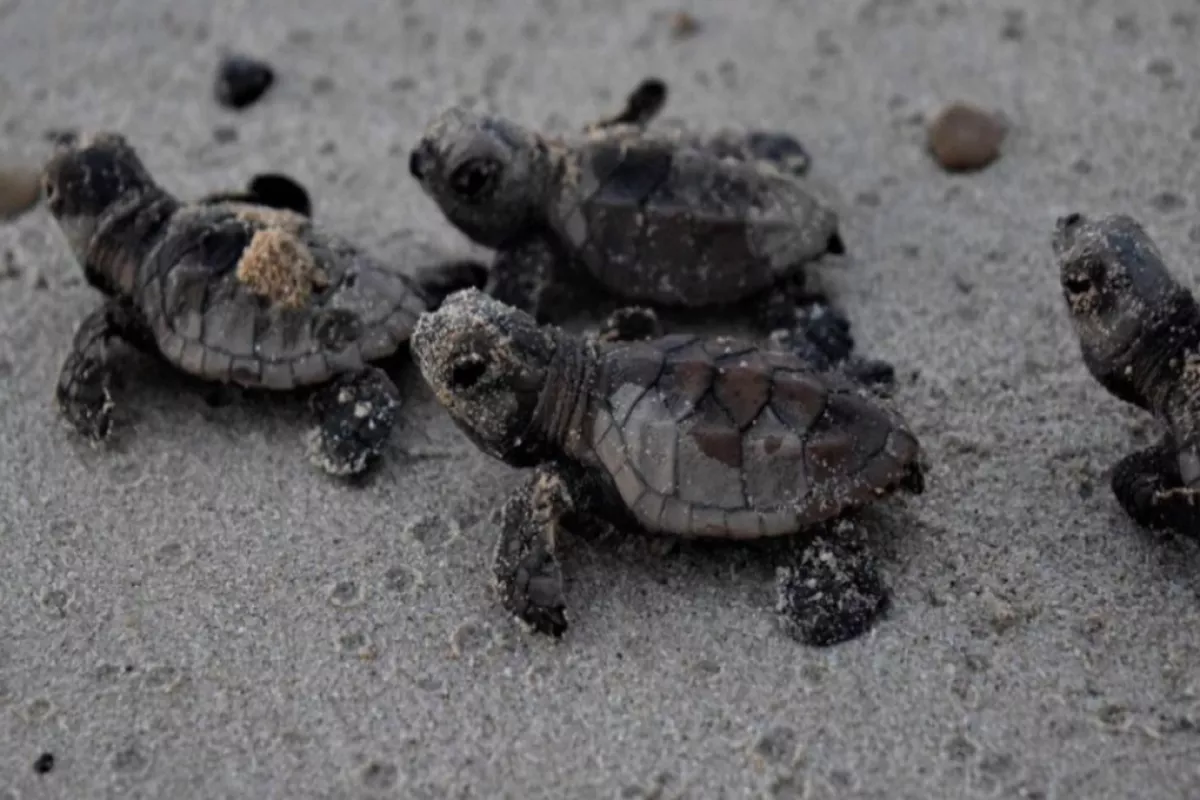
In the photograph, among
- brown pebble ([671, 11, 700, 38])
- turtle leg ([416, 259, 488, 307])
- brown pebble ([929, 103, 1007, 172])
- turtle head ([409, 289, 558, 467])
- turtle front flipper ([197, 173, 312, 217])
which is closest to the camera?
turtle head ([409, 289, 558, 467])

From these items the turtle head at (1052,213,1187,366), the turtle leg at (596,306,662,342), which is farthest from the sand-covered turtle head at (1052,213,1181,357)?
the turtle leg at (596,306,662,342)

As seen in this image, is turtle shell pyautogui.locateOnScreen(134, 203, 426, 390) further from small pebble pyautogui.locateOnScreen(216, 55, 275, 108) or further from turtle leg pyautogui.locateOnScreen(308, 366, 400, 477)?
small pebble pyautogui.locateOnScreen(216, 55, 275, 108)

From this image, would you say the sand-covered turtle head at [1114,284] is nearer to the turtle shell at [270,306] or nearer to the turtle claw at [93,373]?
the turtle shell at [270,306]

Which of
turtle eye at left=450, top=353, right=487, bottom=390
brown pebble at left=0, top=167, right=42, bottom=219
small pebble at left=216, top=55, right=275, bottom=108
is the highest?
turtle eye at left=450, top=353, right=487, bottom=390

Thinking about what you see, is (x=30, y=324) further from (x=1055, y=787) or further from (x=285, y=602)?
(x=1055, y=787)

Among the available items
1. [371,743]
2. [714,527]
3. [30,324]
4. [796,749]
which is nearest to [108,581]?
[371,743]

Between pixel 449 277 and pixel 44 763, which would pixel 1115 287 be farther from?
pixel 44 763

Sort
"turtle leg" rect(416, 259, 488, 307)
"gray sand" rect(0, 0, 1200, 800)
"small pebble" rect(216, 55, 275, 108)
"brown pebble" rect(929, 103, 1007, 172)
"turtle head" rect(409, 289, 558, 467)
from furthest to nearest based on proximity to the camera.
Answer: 1. "small pebble" rect(216, 55, 275, 108)
2. "brown pebble" rect(929, 103, 1007, 172)
3. "turtle leg" rect(416, 259, 488, 307)
4. "turtle head" rect(409, 289, 558, 467)
5. "gray sand" rect(0, 0, 1200, 800)

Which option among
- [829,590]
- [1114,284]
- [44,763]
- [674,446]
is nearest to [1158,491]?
[1114,284]
